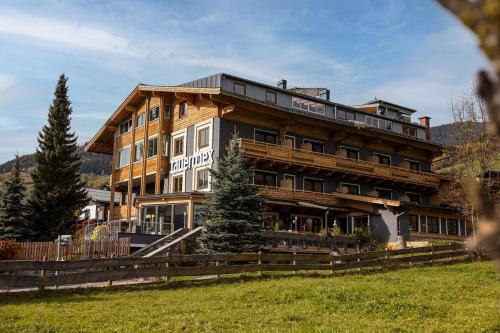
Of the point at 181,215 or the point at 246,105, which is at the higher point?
the point at 246,105

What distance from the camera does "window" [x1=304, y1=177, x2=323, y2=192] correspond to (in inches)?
1638

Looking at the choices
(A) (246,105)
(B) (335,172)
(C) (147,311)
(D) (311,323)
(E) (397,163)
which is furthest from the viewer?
(E) (397,163)

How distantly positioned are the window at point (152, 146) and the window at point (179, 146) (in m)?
1.72

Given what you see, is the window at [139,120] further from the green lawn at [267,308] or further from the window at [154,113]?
the green lawn at [267,308]

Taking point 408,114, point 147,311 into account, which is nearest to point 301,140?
point 408,114

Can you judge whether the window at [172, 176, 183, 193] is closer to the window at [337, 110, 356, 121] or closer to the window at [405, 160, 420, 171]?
the window at [337, 110, 356, 121]

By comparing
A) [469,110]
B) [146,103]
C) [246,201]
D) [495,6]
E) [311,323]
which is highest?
[146,103]

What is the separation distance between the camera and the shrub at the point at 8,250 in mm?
26125

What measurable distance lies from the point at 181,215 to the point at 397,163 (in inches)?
784

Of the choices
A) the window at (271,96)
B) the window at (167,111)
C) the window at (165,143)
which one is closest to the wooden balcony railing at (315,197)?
the window at (271,96)

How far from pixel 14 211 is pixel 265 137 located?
60.8 feet

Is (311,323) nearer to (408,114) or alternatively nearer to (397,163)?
(397,163)

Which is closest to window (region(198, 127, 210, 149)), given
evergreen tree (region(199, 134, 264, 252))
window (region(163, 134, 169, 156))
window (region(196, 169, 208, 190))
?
window (region(196, 169, 208, 190))

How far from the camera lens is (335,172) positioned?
4162cm
